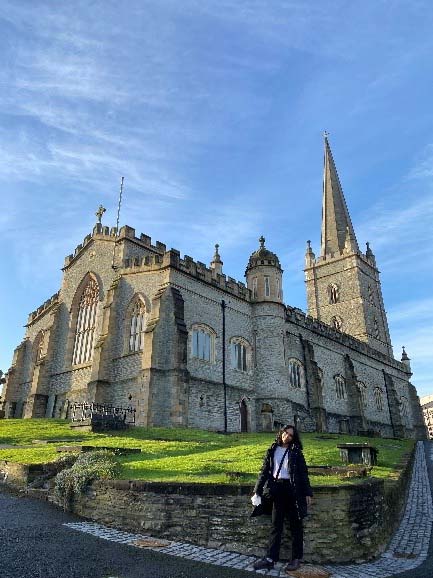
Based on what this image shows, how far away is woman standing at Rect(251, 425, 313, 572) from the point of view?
237 inches

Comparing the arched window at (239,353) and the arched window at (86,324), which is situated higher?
the arched window at (86,324)

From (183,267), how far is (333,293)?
36.9 m

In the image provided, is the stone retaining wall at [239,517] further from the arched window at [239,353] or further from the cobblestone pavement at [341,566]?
the arched window at [239,353]

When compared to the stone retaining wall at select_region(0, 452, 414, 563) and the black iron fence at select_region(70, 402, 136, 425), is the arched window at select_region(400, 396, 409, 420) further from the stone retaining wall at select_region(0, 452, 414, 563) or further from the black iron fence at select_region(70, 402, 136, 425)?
the stone retaining wall at select_region(0, 452, 414, 563)

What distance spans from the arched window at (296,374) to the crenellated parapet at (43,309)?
20119 millimetres

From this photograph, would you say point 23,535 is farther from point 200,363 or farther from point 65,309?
point 65,309

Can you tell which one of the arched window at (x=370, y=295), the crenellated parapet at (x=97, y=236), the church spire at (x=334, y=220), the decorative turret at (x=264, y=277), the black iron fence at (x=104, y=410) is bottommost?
the black iron fence at (x=104, y=410)

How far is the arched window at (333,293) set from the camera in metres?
58.5

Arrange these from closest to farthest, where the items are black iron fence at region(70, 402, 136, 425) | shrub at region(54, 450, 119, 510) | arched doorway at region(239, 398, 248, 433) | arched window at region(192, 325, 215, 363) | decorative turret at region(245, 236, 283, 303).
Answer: shrub at region(54, 450, 119, 510) < black iron fence at region(70, 402, 136, 425) < arched window at region(192, 325, 215, 363) < arched doorway at region(239, 398, 248, 433) < decorative turret at region(245, 236, 283, 303)

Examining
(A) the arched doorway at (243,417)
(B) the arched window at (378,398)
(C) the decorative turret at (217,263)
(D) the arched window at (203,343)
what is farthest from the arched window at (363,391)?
(D) the arched window at (203,343)

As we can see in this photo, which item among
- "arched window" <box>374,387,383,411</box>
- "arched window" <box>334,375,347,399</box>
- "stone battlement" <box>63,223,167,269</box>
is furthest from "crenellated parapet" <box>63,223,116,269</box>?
"arched window" <box>374,387,383,411</box>

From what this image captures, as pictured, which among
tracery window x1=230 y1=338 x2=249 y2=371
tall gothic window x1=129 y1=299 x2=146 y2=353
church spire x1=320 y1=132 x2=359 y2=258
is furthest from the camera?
church spire x1=320 y1=132 x2=359 y2=258

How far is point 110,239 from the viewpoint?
3138cm

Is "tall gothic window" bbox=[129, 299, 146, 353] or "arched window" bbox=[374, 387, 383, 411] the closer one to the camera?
"tall gothic window" bbox=[129, 299, 146, 353]
